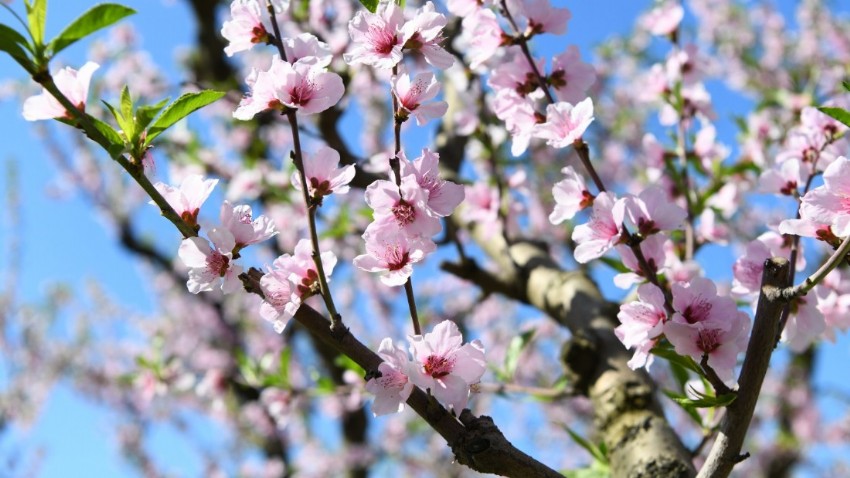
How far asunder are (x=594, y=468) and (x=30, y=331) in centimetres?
915

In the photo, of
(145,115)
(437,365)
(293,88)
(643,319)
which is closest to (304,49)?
(293,88)

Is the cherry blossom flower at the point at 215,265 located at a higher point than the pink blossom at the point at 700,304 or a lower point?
lower

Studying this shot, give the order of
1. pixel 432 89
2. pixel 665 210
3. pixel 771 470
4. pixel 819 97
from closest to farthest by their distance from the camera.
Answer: pixel 432 89 < pixel 665 210 < pixel 819 97 < pixel 771 470

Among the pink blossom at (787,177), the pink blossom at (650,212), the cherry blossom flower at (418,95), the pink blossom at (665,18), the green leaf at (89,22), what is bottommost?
the green leaf at (89,22)

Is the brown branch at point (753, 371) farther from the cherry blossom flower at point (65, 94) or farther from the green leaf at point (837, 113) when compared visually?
the cherry blossom flower at point (65, 94)

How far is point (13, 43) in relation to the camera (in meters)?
0.72

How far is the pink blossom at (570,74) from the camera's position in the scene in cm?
127

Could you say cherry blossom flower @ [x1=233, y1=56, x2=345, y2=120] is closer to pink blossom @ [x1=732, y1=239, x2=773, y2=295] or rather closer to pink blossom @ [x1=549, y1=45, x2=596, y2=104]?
pink blossom @ [x1=549, y1=45, x2=596, y2=104]

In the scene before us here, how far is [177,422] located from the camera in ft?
28.4

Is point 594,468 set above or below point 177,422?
above

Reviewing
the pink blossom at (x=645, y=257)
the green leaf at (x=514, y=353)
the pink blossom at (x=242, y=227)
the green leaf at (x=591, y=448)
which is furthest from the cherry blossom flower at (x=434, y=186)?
the green leaf at (x=514, y=353)

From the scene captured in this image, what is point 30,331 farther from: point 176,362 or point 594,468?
point 594,468

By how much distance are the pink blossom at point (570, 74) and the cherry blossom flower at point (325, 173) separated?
53 centimetres

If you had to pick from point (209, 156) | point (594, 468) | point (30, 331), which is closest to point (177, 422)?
point (30, 331)
